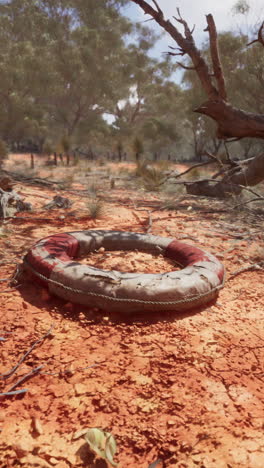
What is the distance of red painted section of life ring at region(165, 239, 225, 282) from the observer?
2.87 meters

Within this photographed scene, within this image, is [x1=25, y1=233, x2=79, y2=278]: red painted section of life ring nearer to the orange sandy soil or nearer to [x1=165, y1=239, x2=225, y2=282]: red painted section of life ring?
the orange sandy soil

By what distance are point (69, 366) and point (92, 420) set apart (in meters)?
0.39

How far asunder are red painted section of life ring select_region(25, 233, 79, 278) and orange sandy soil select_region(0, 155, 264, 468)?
0.20 metres

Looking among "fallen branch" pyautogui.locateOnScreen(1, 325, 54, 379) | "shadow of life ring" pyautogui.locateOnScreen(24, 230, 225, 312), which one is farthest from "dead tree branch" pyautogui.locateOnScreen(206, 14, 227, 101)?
"fallen branch" pyautogui.locateOnScreen(1, 325, 54, 379)

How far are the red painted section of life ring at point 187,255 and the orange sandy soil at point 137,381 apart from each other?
0.25 metres

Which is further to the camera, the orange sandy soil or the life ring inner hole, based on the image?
the life ring inner hole

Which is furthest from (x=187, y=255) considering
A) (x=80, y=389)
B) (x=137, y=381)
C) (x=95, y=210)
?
(x=95, y=210)

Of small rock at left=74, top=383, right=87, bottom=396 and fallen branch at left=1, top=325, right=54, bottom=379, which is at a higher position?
fallen branch at left=1, top=325, right=54, bottom=379

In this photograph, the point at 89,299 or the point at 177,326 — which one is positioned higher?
the point at 89,299

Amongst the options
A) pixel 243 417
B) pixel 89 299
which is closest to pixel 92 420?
pixel 243 417

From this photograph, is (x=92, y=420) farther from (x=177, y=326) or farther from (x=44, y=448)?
(x=177, y=326)

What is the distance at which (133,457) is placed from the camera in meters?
1.37

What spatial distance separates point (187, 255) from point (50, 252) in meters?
1.36

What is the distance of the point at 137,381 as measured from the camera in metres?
1.75
